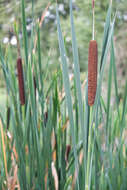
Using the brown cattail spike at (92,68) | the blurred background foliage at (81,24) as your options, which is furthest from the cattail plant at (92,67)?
the blurred background foliage at (81,24)

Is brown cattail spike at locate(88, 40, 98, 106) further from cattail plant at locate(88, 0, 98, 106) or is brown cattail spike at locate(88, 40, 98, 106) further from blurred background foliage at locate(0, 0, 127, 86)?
blurred background foliage at locate(0, 0, 127, 86)

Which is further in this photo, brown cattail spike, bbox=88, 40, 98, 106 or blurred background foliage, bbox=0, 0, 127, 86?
blurred background foliage, bbox=0, 0, 127, 86

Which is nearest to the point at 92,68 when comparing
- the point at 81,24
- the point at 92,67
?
the point at 92,67

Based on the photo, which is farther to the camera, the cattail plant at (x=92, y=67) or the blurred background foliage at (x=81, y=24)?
the blurred background foliage at (x=81, y=24)

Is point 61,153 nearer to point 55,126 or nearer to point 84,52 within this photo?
point 55,126

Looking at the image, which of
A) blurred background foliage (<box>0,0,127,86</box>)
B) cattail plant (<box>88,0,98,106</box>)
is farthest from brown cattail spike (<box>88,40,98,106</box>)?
blurred background foliage (<box>0,0,127,86</box>)

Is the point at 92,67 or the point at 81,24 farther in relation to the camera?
the point at 81,24

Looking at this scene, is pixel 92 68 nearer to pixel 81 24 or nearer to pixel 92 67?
pixel 92 67

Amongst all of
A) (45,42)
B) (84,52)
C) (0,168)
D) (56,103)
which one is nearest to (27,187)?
(0,168)

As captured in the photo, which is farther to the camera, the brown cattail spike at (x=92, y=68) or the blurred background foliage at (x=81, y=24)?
the blurred background foliage at (x=81, y=24)

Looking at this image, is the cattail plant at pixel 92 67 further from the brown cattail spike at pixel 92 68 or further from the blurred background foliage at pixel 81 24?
the blurred background foliage at pixel 81 24

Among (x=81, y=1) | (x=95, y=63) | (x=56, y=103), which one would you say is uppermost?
(x=81, y=1)
